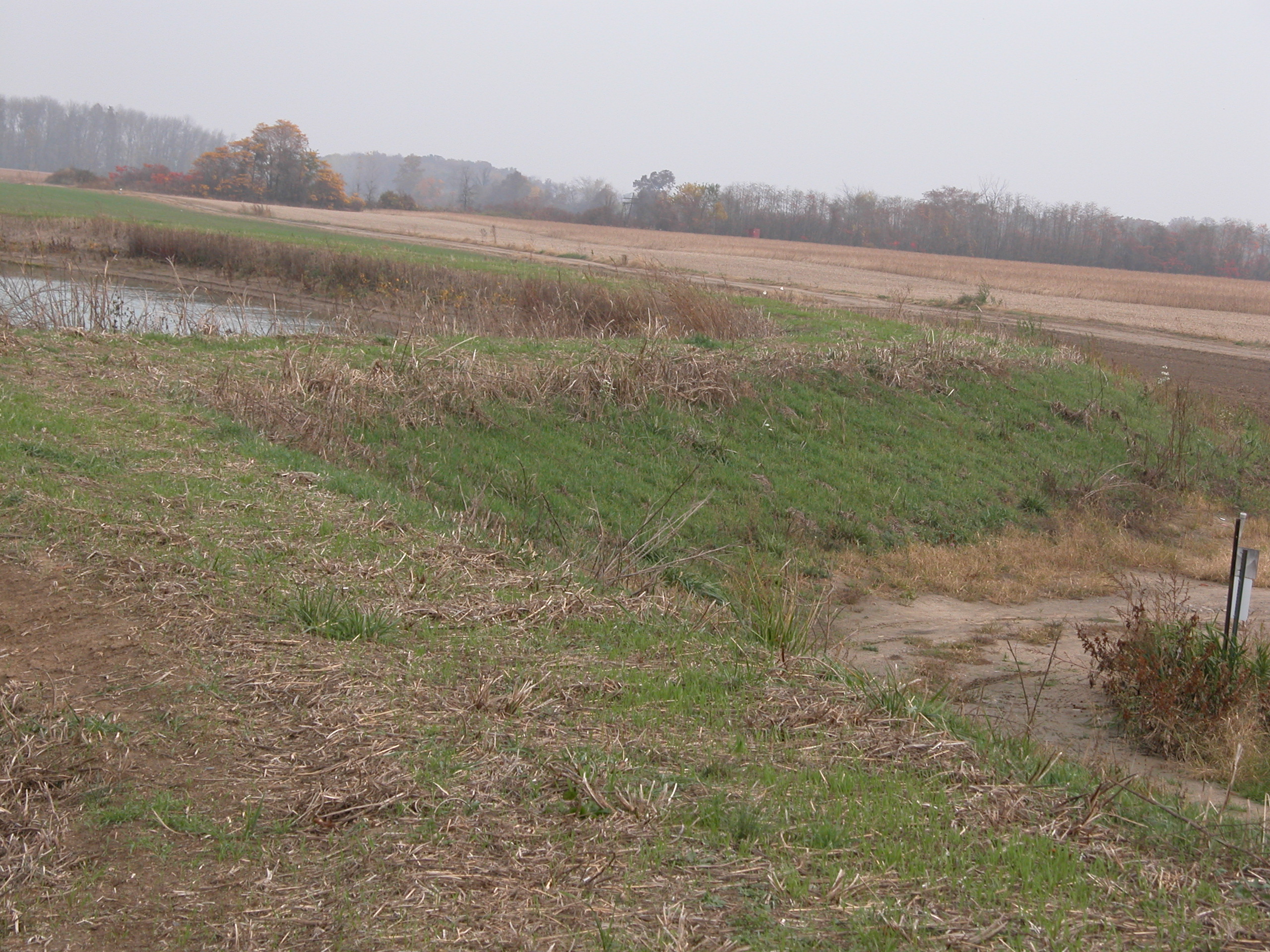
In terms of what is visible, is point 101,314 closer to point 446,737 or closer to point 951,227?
point 446,737

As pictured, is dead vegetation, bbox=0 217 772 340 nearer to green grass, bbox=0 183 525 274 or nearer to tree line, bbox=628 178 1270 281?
green grass, bbox=0 183 525 274

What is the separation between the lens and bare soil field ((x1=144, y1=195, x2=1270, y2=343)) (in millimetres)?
42250

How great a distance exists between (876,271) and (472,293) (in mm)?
41373

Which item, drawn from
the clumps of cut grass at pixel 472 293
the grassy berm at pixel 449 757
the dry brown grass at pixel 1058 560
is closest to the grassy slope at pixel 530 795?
the grassy berm at pixel 449 757

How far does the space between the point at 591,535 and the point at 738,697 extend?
566cm

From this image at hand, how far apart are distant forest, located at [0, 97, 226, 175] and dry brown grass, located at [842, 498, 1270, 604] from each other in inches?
5943

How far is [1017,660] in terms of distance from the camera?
718 centimetres

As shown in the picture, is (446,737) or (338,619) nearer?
(446,737)

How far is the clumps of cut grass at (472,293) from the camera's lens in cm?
1891

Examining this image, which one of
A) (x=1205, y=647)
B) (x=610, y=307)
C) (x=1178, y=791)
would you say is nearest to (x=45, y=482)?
(x=1178, y=791)

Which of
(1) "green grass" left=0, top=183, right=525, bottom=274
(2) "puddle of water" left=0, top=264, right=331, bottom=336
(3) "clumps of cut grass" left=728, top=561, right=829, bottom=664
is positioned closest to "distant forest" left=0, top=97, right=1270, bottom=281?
(1) "green grass" left=0, top=183, right=525, bottom=274

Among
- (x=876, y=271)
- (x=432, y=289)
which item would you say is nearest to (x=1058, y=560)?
(x=432, y=289)

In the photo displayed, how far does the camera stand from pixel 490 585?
610cm

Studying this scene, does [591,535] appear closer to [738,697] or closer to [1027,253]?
[738,697]
